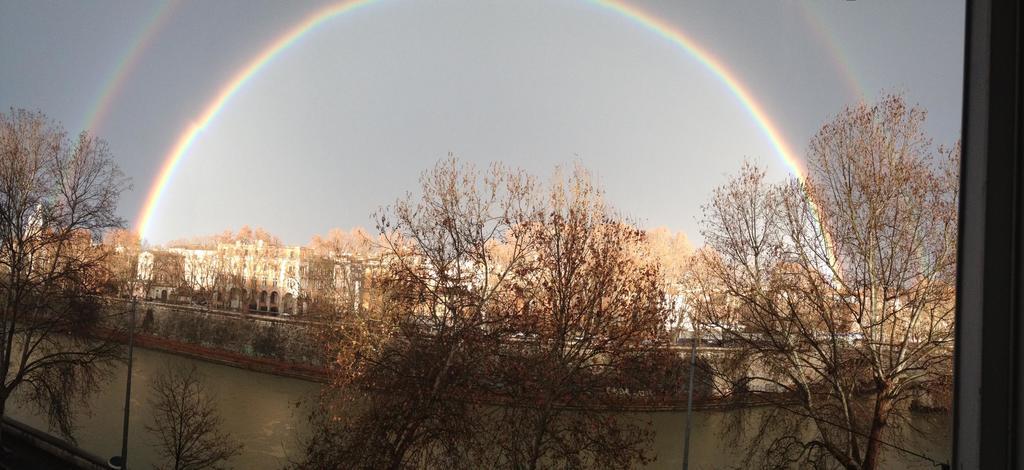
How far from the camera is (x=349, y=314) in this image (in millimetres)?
6023

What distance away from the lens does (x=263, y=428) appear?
8219mm

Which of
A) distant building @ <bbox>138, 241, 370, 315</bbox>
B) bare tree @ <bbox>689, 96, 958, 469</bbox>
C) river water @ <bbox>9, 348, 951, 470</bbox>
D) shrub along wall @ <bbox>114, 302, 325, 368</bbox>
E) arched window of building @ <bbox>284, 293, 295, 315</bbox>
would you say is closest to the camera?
bare tree @ <bbox>689, 96, 958, 469</bbox>

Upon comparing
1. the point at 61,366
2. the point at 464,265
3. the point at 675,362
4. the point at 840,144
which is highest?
the point at 840,144

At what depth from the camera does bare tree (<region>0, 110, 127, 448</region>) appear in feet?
15.8

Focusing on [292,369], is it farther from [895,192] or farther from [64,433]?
[895,192]

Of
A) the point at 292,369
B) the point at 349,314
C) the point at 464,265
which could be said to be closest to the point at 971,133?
the point at 464,265

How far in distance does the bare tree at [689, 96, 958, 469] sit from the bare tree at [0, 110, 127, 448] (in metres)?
5.47

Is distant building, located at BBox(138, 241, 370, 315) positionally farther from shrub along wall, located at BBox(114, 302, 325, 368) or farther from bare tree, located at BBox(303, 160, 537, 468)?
bare tree, located at BBox(303, 160, 537, 468)

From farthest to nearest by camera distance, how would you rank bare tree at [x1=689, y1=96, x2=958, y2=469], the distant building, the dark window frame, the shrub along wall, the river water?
the distant building < the shrub along wall < the river water < bare tree at [x1=689, y1=96, x2=958, y2=469] < the dark window frame

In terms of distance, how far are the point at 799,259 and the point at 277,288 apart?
15512 mm

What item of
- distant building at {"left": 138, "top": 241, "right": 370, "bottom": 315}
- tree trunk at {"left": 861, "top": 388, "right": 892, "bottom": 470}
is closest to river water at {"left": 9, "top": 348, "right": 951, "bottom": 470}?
tree trunk at {"left": 861, "top": 388, "right": 892, "bottom": 470}

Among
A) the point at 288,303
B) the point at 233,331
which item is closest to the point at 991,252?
the point at 233,331

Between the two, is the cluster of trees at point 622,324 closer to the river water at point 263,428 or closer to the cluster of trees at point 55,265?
the river water at point 263,428

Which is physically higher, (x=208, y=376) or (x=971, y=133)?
→ (x=971, y=133)
